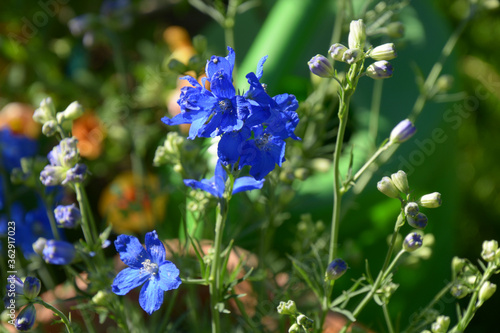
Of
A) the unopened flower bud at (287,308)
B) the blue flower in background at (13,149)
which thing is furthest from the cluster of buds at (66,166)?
the blue flower in background at (13,149)

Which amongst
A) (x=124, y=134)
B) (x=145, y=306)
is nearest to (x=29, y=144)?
(x=124, y=134)

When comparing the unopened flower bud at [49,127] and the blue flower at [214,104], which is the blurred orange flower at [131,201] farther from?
the blue flower at [214,104]

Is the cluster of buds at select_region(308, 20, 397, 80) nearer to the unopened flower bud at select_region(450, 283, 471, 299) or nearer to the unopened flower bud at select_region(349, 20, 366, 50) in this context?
the unopened flower bud at select_region(349, 20, 366, 50)

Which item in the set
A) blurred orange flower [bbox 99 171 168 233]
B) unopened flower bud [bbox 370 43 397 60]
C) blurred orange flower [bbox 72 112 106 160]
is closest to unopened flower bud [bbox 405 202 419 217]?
unopened flower bud [bbox 370 43 397 60]

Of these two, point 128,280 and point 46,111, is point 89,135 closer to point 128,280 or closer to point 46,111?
point 46,111

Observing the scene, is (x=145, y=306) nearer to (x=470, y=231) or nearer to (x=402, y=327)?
(x=402, y=327)

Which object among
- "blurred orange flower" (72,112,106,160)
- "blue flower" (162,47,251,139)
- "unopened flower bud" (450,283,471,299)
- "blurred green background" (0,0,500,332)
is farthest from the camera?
"blurred orange flower" (72,112,106,160)
